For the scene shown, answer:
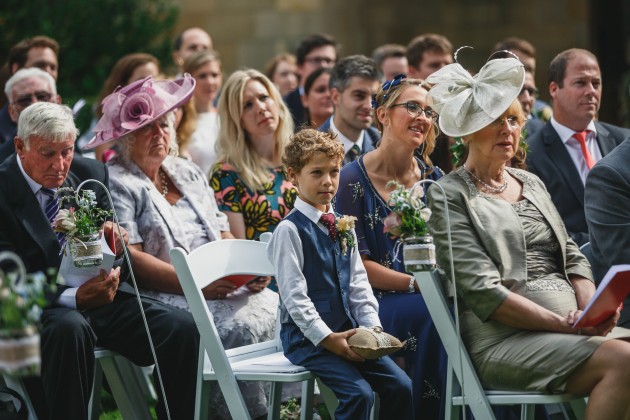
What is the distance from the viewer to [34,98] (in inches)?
282

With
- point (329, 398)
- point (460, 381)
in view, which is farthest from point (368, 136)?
point (460, 381)

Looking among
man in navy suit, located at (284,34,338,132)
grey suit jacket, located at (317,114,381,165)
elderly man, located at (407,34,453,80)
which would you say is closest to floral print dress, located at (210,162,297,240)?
grey suit jacket, located at (317,114,381,165)

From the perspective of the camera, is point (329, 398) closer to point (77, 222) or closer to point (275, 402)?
point (275, 402)

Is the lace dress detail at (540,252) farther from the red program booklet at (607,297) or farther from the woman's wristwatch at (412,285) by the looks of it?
the woman's wristwatch at (412,285)

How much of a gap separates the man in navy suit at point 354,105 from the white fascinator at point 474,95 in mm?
2037

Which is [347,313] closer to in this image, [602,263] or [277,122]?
[602,263]

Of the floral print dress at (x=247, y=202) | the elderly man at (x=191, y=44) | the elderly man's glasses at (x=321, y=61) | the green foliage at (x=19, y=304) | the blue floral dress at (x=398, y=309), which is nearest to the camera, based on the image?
the green foliage at (x=19, y=304)

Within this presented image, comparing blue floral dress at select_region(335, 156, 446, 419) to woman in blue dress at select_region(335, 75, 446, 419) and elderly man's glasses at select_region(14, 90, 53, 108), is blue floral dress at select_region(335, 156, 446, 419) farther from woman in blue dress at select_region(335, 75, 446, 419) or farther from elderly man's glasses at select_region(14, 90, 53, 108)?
elderly man's glasses at select_region(14, 90, 53, 108)

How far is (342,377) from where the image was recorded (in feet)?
16.6

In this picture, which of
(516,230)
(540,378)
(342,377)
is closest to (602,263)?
(516,230)

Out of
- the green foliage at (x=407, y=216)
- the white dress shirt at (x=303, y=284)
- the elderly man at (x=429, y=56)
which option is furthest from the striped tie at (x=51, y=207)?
the elderly man at (x=429, y=56)

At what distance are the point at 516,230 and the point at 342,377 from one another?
1.04 meters

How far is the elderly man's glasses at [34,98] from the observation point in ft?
23.6

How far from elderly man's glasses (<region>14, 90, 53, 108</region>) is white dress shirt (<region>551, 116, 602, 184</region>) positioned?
10.7 ft
